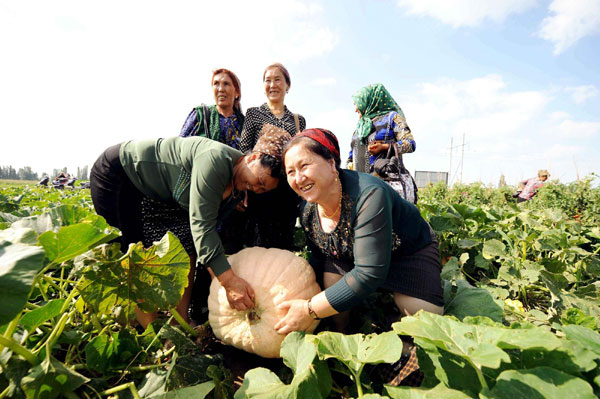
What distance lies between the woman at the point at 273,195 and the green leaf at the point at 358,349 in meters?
1.17

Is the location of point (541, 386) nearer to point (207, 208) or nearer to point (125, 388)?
point (125, 388)

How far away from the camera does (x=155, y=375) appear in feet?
3.98

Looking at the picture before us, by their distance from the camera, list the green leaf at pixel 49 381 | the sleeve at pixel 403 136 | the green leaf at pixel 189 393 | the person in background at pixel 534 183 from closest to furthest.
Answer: the green leaf at pixel 49 381 → the green leaf at pixel 189 393 → the sleeve at pixel 403 136 → the person in background at pixel 534 183

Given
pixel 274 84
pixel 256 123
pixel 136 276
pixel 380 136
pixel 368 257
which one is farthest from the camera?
pixel 380 136

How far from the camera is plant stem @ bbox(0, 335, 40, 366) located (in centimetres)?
90

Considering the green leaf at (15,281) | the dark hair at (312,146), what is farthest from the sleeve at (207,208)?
the green leaf at (15,281)

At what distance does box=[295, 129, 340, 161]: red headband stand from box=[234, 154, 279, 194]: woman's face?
0.25m

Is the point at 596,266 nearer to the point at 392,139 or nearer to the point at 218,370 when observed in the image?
the point at 392,139

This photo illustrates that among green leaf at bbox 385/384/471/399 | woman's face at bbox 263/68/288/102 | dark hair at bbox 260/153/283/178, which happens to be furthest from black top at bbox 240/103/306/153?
green leaf at bbox 385/384/471/399

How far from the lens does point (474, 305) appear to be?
1.56 metres

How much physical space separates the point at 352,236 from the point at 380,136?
183cm

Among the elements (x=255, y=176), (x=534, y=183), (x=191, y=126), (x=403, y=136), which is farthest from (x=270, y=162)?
(x=534, y=183)

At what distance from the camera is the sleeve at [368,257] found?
1.43 m

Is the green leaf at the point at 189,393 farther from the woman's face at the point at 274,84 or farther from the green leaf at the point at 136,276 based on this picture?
the woman's face at the point at 274,84
